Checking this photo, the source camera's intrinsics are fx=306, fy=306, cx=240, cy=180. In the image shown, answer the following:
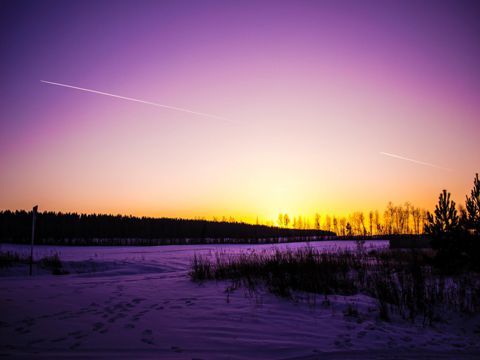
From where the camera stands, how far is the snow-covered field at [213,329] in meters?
4.06

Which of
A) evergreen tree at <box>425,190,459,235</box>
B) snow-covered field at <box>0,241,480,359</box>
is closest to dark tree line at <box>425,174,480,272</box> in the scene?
evergreen tree at <box>425,190,459,235</box>

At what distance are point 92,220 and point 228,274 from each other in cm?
8284

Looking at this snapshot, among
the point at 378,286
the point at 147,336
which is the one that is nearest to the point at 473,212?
the point at 378,286

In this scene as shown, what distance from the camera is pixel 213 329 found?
495 cm

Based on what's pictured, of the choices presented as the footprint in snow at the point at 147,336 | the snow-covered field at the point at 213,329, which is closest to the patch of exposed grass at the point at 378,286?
the snow-covered field at the point at 213,329

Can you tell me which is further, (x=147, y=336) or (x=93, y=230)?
(x=93, y=230)

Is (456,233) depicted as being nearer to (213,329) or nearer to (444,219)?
(444,219)

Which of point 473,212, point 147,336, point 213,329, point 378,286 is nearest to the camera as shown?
point 147,336

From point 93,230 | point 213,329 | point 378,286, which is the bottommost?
point 93,230

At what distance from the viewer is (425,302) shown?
6.67 m

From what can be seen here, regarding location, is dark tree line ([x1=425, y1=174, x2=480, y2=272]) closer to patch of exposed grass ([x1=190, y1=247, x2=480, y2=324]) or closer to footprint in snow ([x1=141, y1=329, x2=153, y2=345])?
patch of exposed grass ([x1=190, y1=247, x2=480, y2=324])

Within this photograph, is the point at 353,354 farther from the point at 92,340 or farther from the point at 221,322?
the point at 92,340

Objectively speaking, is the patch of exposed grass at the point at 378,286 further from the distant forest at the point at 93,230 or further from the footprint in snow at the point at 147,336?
the distant forest at the point at 93,230

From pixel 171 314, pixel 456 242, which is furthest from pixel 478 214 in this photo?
pixel 171 314
